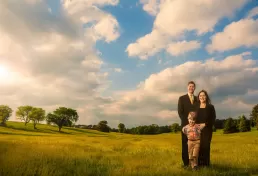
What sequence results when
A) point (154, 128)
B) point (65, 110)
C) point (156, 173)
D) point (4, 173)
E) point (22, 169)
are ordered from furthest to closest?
point (154, 128) < point (65, 110) < point (156, 173) < point (22, 169) < point (4, 173)

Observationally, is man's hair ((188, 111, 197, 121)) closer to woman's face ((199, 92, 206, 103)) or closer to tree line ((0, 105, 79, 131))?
woman's face ((199, 92, 206, 103))

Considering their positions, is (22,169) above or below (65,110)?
below

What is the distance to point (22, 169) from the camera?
10.5 m

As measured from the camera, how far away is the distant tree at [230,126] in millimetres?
115438

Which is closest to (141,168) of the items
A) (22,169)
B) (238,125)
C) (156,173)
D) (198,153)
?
(156,173)

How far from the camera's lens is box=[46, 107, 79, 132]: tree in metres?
109

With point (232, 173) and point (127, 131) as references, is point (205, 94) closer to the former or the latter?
point (232, 173)

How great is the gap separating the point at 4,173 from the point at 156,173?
5.51 metres

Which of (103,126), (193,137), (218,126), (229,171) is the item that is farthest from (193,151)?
(218,126)

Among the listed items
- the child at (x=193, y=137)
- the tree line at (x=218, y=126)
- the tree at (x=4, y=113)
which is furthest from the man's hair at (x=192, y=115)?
the tree at (x=4, y=113)

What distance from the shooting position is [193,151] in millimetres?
12531

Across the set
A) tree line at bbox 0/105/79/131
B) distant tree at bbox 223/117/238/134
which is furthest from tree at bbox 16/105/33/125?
distant tree at bbox 223/117/238/134

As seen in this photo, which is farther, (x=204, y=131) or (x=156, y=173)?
(x=204, y=131)

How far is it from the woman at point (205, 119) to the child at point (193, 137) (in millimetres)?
337
